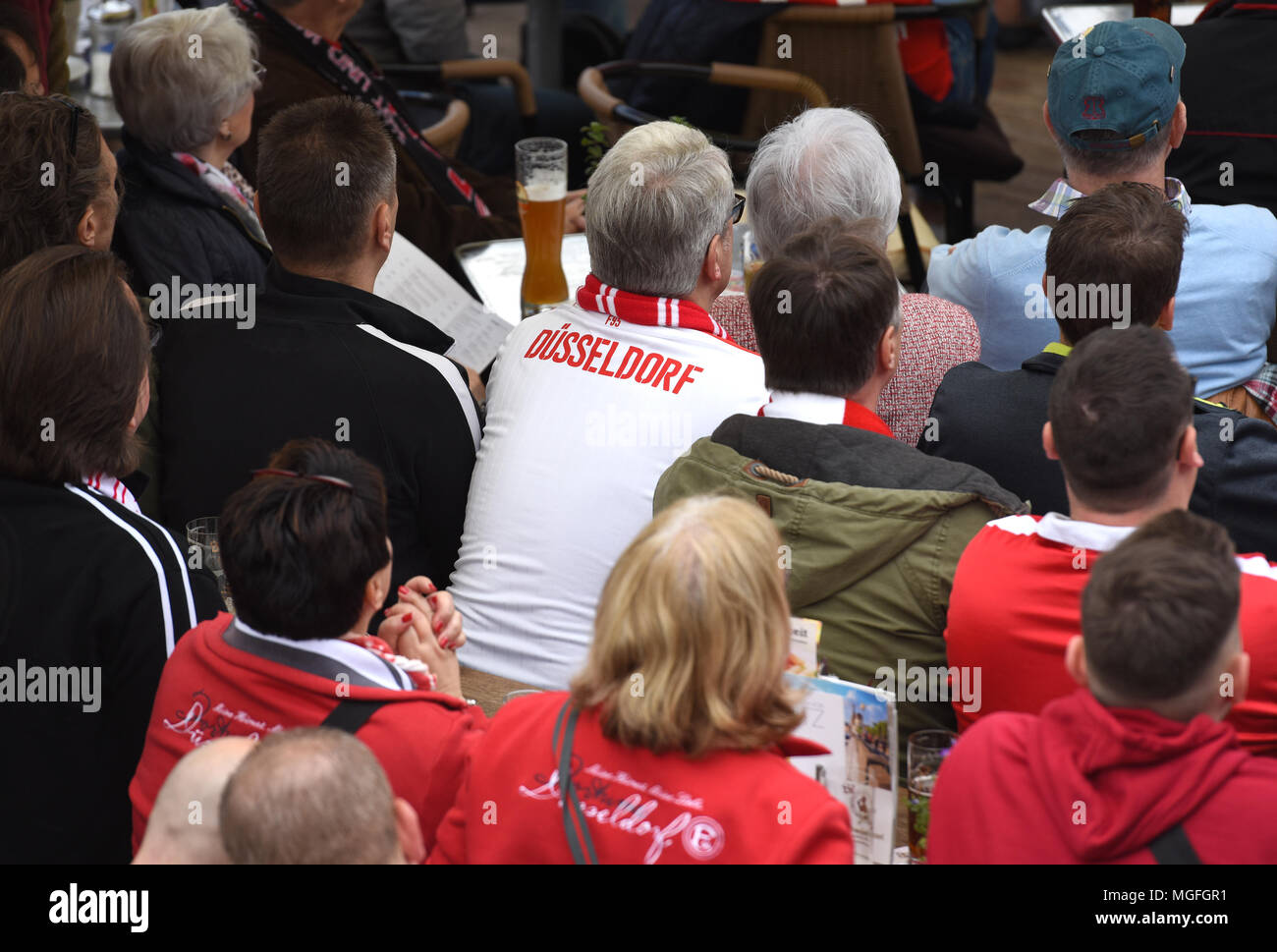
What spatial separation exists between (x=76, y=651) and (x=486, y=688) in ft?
2.11

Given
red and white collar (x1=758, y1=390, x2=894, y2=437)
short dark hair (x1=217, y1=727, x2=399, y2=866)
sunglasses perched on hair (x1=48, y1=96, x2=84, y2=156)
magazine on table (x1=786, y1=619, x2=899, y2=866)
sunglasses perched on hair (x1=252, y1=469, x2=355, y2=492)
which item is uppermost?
sunglasses perched on hair (x1=48, y1=96, x2=84, y2=156)

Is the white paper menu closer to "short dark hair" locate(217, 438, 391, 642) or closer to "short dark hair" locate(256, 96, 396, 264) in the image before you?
"short dark hair" locate(256, 96, 396, 264)

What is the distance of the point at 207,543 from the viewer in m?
2.34

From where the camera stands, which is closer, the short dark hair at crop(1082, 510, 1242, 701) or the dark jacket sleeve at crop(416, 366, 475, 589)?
the short dark hair at crop(1082, 510, 1242, 701)

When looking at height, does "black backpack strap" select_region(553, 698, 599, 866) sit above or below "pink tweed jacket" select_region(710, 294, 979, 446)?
below

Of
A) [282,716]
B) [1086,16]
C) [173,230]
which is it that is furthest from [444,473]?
[1086,16]

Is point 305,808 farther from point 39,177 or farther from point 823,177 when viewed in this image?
point 823,177

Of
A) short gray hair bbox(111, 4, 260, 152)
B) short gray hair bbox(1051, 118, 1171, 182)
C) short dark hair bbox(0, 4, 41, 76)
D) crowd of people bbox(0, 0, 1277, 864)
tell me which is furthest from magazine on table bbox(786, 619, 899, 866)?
short dark hair bbox(0, 4, 41, 76)

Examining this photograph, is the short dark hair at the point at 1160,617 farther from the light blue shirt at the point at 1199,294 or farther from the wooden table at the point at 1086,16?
the wooden table at the point at 1086,16

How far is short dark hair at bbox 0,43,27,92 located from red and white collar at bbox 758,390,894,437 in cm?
213

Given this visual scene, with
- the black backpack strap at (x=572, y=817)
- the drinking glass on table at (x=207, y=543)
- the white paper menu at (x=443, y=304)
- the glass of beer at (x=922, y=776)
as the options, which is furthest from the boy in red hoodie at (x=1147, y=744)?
the white paper menu at (x=443, y=304)

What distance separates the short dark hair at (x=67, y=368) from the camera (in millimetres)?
2037

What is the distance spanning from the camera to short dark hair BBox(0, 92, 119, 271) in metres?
2.61
